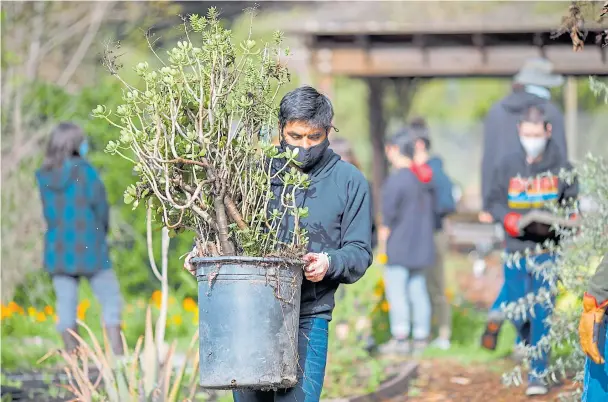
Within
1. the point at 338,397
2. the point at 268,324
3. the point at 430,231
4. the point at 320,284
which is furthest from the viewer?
the point at 430,231

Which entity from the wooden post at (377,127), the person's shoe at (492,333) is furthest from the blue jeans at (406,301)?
the wooden post at (377,127)

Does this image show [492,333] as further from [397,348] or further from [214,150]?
[214,150]

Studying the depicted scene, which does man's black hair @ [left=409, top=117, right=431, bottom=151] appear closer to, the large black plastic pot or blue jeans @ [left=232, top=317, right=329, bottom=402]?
blue jeans @ [left=232, top=317, right=329, bottom=402]

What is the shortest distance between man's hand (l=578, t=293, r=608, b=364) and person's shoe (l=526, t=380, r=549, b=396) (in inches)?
117

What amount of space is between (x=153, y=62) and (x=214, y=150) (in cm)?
1886

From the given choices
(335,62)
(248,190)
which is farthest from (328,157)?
(335,62)

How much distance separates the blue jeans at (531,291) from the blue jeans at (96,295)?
122 inches

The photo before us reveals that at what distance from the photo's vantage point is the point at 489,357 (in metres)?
10.3

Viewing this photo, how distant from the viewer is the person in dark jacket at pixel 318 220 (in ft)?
16.0

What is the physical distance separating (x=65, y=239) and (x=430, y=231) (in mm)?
3409

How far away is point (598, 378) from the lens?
214 inches

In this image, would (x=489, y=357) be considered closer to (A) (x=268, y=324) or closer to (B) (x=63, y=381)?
(B) (x=63, y=381)

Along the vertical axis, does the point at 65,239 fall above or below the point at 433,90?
below

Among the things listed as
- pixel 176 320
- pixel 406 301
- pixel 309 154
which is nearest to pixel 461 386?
pixel 406 301
